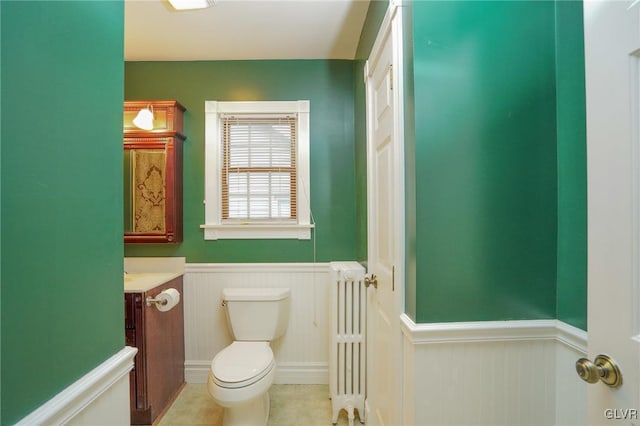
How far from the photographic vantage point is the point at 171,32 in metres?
1.78

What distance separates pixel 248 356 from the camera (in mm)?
1581

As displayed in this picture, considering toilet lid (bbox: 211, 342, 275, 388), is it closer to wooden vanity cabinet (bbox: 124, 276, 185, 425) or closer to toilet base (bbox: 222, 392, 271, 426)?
toilet base (bbox: 222, 392, 271, 426)

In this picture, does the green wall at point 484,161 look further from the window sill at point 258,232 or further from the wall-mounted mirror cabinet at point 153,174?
the wall-mounted mirror cabinet at point 153,174

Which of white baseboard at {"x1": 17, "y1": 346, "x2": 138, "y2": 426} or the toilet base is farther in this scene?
the toilet base

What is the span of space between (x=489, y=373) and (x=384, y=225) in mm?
665

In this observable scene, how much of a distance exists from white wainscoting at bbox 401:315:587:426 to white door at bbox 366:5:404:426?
0.12 m

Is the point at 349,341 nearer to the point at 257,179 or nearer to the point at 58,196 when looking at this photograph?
the point at 257,179

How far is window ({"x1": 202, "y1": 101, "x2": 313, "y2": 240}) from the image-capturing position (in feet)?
6.83

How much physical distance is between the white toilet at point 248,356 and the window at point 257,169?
458 mm

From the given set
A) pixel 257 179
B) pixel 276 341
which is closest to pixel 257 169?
pixel 257 179

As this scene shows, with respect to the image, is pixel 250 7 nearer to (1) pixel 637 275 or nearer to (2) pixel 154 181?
(2) pixel 154 181

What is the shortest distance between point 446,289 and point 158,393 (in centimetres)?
183

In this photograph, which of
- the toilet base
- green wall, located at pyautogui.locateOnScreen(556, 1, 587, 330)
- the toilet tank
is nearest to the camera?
green wall, located at pyautogui.locateOnScreen(556, 1, 587, 330)

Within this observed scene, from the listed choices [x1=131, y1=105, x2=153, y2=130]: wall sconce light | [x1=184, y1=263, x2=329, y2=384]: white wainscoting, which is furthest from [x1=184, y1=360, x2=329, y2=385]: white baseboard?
[x1=131, y1=105, x2=153, y2=130]: wall sconce light
